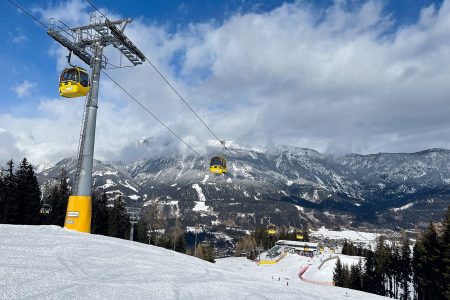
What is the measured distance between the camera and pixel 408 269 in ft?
307

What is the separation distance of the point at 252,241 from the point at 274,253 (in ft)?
111

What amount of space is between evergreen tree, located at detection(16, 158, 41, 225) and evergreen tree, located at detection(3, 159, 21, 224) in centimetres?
76

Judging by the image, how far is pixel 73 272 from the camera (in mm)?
12969

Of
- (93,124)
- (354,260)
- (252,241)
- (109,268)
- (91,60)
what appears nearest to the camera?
(109,268)

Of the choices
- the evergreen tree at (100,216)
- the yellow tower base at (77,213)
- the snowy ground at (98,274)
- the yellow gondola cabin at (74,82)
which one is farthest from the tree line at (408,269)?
the evergreen tree at (100,216)

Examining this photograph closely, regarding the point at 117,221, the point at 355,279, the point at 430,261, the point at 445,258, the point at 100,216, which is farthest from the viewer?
the point at 355,279

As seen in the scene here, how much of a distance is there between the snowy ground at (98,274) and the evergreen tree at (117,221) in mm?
71915

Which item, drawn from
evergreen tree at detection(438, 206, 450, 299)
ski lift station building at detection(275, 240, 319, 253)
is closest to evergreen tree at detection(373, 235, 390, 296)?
evergreen tree at detection(438, 206, 450, 299)

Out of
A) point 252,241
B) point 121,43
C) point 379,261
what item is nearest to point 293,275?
point 379,261

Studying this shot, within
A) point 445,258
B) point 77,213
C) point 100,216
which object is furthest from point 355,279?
point 77,213

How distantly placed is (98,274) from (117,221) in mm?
81283

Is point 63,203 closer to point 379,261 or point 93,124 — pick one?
point 93,124

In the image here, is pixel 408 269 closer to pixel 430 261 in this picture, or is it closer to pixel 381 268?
pixel 381 268

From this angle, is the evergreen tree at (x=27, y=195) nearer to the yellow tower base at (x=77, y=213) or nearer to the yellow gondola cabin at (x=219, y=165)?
the yellow gondola cabin at (x=219, y=165)
